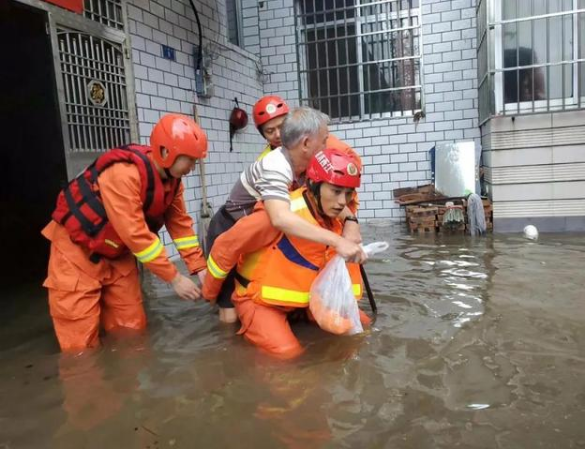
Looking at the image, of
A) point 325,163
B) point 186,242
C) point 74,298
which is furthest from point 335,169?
point 74,298

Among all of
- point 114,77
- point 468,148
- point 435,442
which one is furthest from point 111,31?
point 468,148

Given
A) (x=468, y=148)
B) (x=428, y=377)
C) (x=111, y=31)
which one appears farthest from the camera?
(x=468, y=148)

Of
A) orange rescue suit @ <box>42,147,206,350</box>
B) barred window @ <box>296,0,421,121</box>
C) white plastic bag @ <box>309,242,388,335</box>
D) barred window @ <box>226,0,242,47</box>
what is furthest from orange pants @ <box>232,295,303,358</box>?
barred window @ <box>226,0,242,47</box>

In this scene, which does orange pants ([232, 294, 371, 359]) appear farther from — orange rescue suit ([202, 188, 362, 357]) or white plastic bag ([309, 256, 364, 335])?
white plastic bag ([309, 256, 364, 335])

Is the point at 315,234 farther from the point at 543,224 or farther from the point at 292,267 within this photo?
the point at 543,224

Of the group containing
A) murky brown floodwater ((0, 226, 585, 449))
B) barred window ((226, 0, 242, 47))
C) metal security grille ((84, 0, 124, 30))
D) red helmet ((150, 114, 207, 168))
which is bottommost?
murky brown floodwater ((0, 226, 585, 449))

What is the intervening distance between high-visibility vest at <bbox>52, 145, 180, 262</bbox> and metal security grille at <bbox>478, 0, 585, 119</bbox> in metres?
5.00

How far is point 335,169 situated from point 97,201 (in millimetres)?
1445

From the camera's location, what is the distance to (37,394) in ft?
8.30

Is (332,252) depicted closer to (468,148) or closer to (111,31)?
(111,31)

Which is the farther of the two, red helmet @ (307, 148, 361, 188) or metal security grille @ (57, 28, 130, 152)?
metal security grille @ (57, 28, 130, 152)

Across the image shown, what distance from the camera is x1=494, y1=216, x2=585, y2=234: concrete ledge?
6.40 m

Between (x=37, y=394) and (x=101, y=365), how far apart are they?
1.24 feet

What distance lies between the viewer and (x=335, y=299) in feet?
8.96
